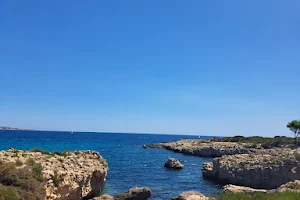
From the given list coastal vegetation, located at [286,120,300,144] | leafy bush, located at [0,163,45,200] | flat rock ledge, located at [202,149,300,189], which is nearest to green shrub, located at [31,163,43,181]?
leafy bush, located at [0,163,45,200]

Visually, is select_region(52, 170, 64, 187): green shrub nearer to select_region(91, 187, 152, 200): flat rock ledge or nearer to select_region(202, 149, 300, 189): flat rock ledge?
select_region(91, 187, 152, 200): flat rock ledge

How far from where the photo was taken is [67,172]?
22.9 m

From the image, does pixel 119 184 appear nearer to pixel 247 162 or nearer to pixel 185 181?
pixel 185 181

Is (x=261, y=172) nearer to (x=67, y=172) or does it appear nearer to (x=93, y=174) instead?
(x=93, y=174)

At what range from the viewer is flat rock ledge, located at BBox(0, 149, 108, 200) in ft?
67.0

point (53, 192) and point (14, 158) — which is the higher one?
point (14, 158)

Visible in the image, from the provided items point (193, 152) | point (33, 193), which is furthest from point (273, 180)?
point (193, 152)

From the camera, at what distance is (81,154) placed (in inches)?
1273

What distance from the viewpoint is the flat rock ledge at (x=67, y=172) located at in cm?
2042

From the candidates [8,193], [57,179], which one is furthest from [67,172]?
[8,193]

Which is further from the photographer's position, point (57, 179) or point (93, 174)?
point (93, 174)

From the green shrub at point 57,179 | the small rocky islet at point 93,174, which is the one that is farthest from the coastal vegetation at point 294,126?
the green shrub at point 57,179

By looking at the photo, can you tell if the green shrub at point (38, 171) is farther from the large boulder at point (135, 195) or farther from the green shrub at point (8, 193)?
the large boulder at point (135, 195)

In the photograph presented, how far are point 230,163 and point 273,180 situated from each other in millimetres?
6436
